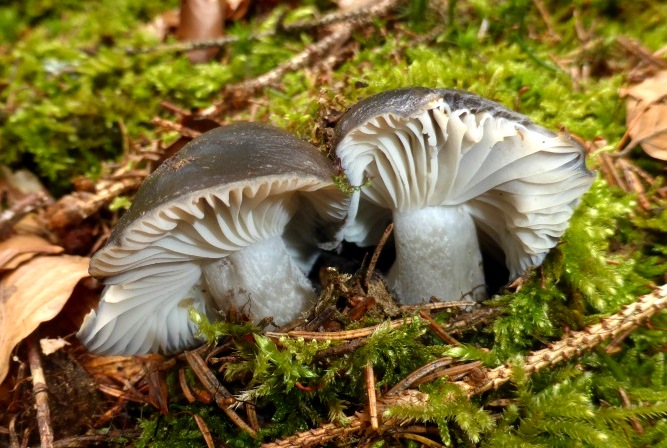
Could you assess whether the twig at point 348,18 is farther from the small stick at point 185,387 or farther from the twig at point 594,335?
the small stick at point 185,387

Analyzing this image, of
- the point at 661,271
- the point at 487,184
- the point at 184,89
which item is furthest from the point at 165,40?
the point at 661,271

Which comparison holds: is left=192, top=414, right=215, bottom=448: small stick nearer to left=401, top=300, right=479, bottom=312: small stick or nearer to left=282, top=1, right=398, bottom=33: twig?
left=401, top=300, right=479, bottom=312: small stick

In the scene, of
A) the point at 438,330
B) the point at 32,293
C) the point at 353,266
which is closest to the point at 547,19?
the point at 353,266

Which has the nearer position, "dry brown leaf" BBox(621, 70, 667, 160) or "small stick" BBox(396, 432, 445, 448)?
"small stick" BBox(396, 432, 445, 448)

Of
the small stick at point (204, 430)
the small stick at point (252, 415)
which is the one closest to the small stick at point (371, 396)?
the small stick at point (252, 415)

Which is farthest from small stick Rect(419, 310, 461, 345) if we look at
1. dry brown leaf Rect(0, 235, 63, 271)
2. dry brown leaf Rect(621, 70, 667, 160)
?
dry brown leaf Rect(0, 235, 63, 271)

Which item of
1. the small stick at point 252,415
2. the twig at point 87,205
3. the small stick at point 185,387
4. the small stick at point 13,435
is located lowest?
the small stick at point 13,435
